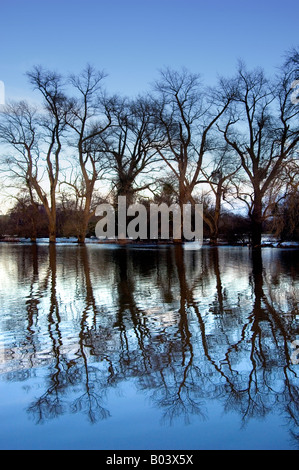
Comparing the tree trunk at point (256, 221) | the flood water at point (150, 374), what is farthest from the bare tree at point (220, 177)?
the flood water at point (150, 374)

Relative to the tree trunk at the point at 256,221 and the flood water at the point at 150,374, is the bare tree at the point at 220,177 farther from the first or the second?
the flood water at the point at 150,374

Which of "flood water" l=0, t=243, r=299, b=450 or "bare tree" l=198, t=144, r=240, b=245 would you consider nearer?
"flood water" l=0, t=243, r=299, b=450

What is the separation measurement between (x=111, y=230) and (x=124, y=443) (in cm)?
3929

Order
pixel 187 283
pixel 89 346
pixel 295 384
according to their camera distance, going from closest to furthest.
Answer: pixel 295 384, pixel 89 346, pixel 187 283

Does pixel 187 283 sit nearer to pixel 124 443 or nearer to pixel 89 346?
pixel 89 346

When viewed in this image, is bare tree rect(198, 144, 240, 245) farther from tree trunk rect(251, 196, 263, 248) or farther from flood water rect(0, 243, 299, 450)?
flood water rect(0, 243, 299, 450)

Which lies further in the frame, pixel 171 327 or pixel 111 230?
pixel 111 230

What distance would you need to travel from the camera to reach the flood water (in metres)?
2.60

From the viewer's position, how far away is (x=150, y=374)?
350cm

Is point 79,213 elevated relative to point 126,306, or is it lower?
elevated

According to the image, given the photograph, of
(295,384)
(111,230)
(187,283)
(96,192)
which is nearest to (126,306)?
(187,283)

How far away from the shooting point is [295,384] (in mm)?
3225

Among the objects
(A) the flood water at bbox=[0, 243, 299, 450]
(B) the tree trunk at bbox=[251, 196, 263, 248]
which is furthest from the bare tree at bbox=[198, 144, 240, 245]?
(A) the flood water at bbox=[0, 243, 299, 450]

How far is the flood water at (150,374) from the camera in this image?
8.52 ft
